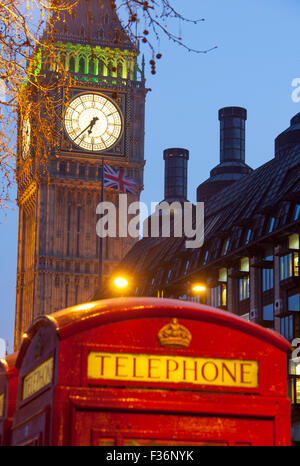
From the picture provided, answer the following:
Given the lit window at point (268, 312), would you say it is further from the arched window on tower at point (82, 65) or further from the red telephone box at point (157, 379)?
the arched window on tower at point (82, 65)

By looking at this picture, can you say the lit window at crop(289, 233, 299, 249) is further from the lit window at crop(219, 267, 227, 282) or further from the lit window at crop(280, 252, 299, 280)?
the lit window at crop(219, 267, 227, 282)

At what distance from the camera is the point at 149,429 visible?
6824 millimetres

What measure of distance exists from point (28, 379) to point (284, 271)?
46.4 metres

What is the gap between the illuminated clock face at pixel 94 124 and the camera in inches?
3954

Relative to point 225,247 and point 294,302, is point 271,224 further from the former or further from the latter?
point 225,247

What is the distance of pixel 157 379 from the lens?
270 inches

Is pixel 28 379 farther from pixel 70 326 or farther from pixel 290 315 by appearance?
pixel 290 315

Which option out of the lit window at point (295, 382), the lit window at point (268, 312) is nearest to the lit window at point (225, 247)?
the lit window at point (268, 312)

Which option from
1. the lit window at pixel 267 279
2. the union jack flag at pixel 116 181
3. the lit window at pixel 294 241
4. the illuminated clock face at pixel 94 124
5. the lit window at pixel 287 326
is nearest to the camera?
the lit window at pixel 287 326

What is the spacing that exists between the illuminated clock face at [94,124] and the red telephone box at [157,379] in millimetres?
93281

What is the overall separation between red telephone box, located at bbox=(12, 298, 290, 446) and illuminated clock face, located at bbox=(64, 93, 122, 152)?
9328 cm

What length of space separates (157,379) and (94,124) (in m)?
94.8

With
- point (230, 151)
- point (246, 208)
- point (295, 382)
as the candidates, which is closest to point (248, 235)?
point (246, 208)

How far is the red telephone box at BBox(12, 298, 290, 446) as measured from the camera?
678 cm
